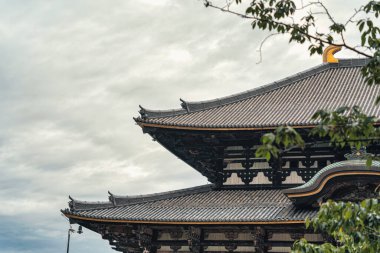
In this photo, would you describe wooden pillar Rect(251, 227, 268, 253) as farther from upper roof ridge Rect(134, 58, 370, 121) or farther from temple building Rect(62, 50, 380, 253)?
upper roof ridge Rect(134, 58, 370, 121)

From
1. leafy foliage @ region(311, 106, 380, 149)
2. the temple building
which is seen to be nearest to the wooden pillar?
the temple building

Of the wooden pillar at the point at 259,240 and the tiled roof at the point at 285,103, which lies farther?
the tiled roof at the point at 285,103

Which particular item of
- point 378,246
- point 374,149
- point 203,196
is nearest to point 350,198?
point 374,149

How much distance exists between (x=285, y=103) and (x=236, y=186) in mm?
5495

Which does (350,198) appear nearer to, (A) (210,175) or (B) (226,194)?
(B) (226,194)

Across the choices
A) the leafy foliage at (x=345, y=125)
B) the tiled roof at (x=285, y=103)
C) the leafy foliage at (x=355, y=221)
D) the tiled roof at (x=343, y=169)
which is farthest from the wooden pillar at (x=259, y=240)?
the leafy foliage at (x=345, y=125)

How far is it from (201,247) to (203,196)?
8.65ft

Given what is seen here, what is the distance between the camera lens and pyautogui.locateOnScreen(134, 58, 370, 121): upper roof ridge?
27.4 m

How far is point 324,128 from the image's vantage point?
30.7ft

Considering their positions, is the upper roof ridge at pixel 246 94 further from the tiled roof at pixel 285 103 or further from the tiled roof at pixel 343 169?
the tiled roof at pixel 343 169

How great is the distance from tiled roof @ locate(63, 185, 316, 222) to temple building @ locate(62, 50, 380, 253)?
0.04 m

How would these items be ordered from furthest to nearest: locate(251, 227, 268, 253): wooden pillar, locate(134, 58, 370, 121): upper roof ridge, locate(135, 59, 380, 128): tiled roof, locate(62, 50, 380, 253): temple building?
locate(134, 58, 370, 121): upper roof ridge, locate(135, 59, 380, 128): tiled roof, locate(251, 227, 268, 253): wooden pillar, locate(62, 50, 380, 253): temple building

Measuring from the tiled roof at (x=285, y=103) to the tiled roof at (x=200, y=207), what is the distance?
118 inches

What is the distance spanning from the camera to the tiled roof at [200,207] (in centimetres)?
2277
